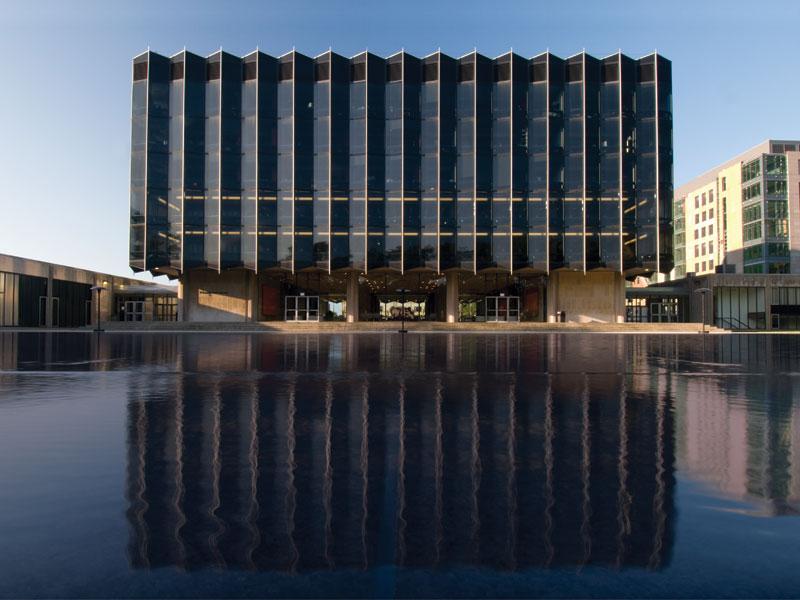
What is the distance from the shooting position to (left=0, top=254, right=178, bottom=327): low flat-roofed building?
49.2 metres

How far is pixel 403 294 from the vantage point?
51969 millimetres

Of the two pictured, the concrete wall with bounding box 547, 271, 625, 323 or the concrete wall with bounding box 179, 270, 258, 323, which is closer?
the concrete wall with bounding box 547, 271, 625, 323

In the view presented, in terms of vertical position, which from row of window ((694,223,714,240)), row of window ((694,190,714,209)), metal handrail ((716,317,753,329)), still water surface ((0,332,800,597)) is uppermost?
row of window ((694,190,714,209))

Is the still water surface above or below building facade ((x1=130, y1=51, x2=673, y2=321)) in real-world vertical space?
below

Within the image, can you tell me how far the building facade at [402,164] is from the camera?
50531 mm

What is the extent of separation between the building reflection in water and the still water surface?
2 centimetres

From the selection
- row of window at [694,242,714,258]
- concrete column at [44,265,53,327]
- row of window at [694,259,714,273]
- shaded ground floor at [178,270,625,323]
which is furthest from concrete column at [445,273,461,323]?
row of window at [694,242,714,258]

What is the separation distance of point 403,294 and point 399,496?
1887 inches

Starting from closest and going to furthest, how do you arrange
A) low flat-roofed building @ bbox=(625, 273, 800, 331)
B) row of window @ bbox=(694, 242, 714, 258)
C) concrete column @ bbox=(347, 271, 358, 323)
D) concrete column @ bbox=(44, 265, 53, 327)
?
1. concrete column @ bbox=(347, 271, 358, 323)
2. concrete column @ bbox=(44, 265, 53, 327)
3. low flat-roofed building @ bbox=(625, 273, 800, 331)
4. row of window @ bbox=(694, 242, 714, 258)

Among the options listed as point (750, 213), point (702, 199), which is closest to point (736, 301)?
point (750, 213)

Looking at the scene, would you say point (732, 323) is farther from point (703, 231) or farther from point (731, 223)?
point (703, 231)

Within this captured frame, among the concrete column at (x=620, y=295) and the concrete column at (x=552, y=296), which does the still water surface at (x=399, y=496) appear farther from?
the concrete column at (x=620, y=295)

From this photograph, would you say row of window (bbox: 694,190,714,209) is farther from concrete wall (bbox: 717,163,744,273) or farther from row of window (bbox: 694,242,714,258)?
row of window (bbox: 694,242,714,258)

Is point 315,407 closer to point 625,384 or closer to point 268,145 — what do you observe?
point 625,384
